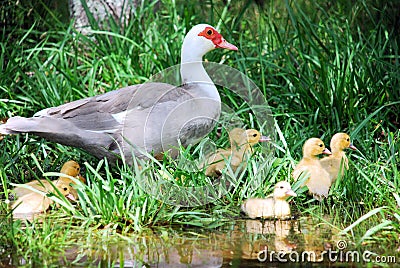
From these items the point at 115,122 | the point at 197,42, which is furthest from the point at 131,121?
the point at 197,42

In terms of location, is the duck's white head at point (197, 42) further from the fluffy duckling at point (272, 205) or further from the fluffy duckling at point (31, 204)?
the fluffy duckling at point (31, 204)

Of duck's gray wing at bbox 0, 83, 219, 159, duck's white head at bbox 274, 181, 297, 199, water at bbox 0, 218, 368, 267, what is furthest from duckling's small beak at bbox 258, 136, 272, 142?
water at bbox 0, 218, 368, 267

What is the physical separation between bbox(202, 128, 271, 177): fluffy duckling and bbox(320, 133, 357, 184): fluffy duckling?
18.8 inches

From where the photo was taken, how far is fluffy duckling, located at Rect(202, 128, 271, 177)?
5.08 metres

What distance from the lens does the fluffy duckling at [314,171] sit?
473cm

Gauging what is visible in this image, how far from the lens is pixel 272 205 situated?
14.8 feet

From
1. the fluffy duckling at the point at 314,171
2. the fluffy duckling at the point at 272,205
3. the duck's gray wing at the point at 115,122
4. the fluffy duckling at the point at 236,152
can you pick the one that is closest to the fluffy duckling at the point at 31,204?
the duck's gray wing at the point at 115,122

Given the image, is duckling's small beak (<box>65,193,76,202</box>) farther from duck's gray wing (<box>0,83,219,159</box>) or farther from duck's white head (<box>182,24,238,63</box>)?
duck's white head (<box>182,24,238,63</box>)

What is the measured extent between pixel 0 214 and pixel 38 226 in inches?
19.7

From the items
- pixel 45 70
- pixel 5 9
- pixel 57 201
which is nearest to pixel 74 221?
pixel 57 201

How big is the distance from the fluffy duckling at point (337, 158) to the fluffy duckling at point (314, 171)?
59mm

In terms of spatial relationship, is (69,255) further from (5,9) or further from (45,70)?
(5,9)

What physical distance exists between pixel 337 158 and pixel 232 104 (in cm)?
151

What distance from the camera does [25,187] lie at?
4.55 m
